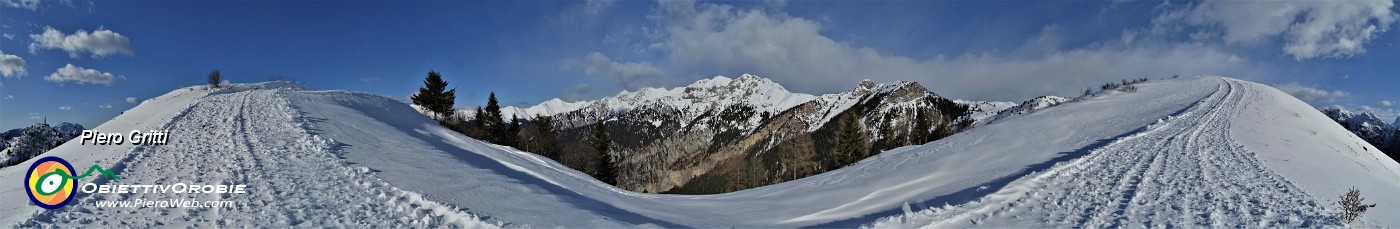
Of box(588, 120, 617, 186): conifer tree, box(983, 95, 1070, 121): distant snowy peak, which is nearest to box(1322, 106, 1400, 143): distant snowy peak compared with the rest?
box(983, 95, 1070, 121): distant snowy peak

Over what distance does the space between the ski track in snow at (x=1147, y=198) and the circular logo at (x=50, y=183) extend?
14.4m

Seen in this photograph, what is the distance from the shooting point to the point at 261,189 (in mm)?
9898

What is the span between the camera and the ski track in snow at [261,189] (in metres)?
8.05

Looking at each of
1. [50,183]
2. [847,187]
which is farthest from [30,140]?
[847,187]

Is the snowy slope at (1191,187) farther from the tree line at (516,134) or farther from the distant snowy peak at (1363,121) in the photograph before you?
the distant snowy peak at (1363,121)

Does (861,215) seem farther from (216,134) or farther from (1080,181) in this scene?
(216,134)

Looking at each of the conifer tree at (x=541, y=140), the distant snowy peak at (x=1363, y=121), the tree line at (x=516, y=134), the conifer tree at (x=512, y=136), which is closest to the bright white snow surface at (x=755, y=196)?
the tree line at (x=516, y=134)

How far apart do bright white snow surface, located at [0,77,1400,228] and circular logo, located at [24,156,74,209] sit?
0.68 feet

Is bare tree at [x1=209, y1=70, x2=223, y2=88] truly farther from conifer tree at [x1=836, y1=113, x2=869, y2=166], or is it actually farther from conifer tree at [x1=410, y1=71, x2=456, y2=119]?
conifer tree at [x1=836, y1=113, x2=869, y2=166]

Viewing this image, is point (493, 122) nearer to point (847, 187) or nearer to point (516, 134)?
point (516, 134)

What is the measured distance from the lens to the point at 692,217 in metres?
12.2

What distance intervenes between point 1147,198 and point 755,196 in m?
10.5

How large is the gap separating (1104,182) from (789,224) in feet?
29.0

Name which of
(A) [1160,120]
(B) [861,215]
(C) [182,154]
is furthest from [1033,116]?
(C) [182,154]
